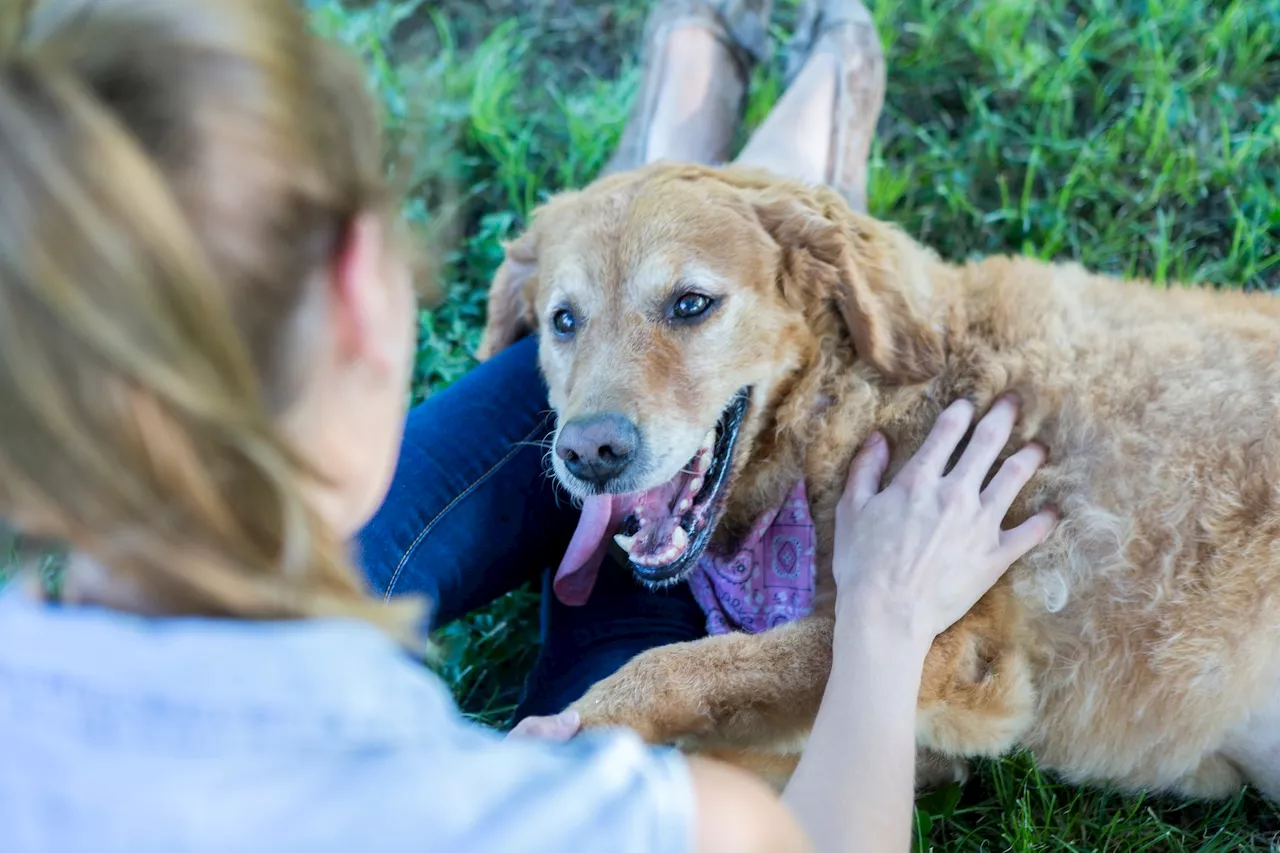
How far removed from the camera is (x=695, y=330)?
2.52m

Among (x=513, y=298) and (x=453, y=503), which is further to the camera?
(x=513, y=298)

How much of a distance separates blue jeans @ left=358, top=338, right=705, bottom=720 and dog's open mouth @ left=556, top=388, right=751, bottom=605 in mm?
169

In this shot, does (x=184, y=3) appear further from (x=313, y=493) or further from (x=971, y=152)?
(x=971, y=152)

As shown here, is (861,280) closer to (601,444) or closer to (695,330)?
(695,330)

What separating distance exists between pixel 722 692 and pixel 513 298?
146 centimetres

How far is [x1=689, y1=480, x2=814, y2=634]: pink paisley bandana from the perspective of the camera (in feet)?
8.02

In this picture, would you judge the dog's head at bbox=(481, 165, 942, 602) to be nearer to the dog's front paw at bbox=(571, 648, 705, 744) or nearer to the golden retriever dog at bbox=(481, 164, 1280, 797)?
the golden retriever dog at bbox=(481, 164, 1280, 797)

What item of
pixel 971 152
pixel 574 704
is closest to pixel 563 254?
pixel 574 704

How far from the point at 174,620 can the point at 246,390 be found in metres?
0.27

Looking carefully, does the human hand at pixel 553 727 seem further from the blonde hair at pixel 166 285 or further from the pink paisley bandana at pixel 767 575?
the blonde hair at pixel 166 285

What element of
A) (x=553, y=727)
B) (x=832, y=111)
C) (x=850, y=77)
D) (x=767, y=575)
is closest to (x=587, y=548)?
(x=767, y=575)

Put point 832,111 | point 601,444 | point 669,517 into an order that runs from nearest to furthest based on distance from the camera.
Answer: point 601,444
point 669,517
point 832,111

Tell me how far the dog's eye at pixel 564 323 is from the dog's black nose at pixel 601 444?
396 millimetres

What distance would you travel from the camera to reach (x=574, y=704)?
2.22 metres
